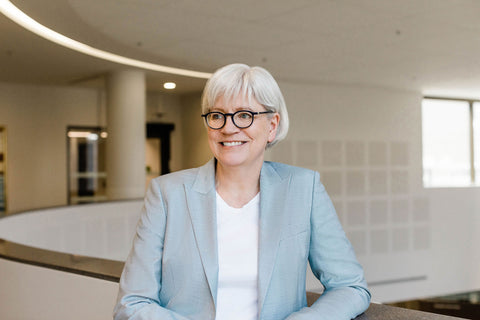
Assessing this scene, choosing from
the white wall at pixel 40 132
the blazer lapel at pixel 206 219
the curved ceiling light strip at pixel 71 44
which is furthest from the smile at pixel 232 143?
the white wall at pixel 40 132

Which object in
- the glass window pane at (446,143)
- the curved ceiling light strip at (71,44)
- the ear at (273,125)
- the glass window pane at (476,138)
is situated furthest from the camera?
the glass window pane at (476,138)

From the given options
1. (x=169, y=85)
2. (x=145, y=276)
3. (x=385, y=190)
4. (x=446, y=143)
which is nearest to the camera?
(x=145, y=276)

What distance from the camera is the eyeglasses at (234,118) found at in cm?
146

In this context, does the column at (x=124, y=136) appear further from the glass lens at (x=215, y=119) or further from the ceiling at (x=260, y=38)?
the glass lens at (x=215, y=119)

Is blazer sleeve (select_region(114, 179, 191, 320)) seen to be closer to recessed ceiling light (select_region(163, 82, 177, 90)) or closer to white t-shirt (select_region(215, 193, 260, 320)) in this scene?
white t-shirt (select_region(215, 193, 260, 320))

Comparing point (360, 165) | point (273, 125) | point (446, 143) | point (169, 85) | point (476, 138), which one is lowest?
point (360, 165)

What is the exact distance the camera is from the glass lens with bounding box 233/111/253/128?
146 centimetres

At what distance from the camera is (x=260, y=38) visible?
7.14 metres

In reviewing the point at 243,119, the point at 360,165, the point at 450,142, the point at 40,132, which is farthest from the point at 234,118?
the point at 450,142

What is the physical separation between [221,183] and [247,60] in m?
7.11

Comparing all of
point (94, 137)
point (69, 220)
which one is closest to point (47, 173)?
point (94, 137)

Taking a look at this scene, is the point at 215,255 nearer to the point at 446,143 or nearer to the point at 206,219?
the point at 206,219

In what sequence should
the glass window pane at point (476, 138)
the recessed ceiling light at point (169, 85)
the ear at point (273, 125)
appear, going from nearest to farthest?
1. the ear at point (273, 125)
2. the recessed ceiling light at point (169, 85)
3. the glass window pane at point (476, 138)

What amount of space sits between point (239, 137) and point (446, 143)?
13.5 m
